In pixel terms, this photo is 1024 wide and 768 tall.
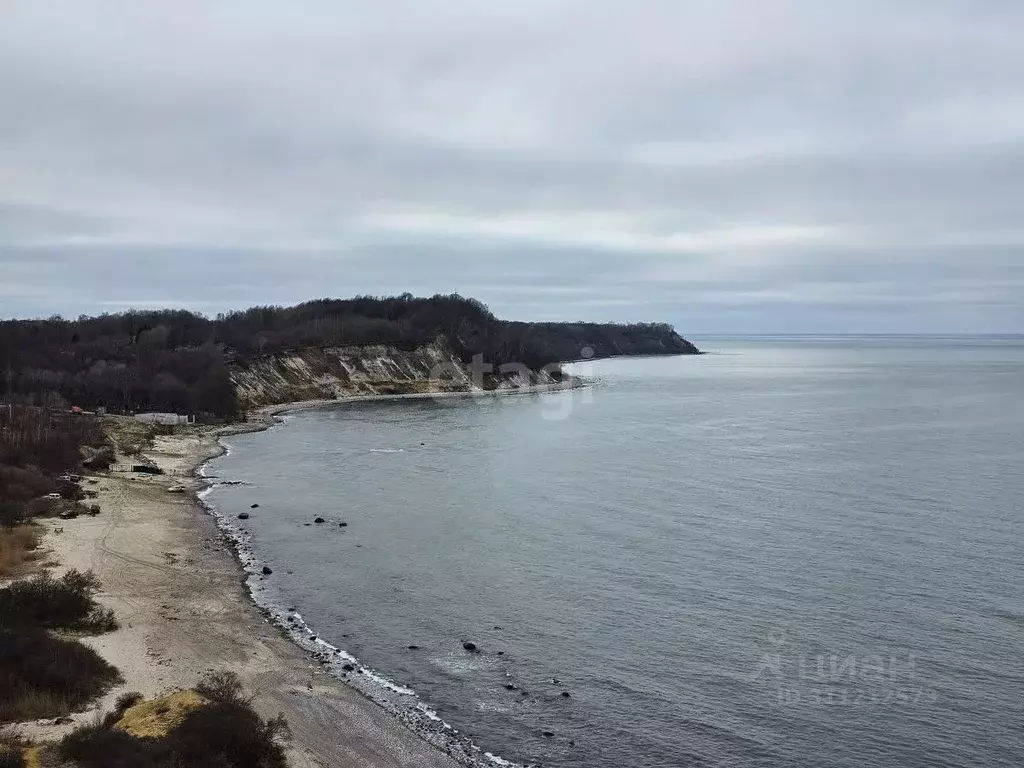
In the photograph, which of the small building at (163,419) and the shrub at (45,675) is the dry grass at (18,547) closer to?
the shrub at (45,675)

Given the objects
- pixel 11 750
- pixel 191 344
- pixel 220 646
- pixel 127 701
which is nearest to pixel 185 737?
pixel 11 750

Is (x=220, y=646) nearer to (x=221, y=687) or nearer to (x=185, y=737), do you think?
(x=221, y=687)

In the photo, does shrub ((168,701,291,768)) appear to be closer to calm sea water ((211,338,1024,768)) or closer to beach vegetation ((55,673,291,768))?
beach vegetation ((55,673,291,768))

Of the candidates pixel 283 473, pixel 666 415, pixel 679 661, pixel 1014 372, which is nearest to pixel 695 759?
pixel 679 661

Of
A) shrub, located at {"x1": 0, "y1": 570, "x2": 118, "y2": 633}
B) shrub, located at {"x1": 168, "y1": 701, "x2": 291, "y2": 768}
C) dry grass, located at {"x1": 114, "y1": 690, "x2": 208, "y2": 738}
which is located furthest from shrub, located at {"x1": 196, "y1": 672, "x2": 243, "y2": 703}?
shrub, located at {"x1": 0, "y1": 570, "x2": 118, "y2": 633}

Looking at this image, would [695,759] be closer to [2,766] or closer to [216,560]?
[2,766]
